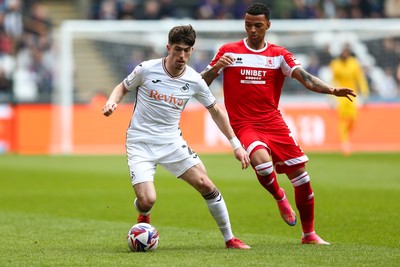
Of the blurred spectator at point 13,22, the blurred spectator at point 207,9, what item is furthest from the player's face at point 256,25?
the blurred spectator at point 207,9

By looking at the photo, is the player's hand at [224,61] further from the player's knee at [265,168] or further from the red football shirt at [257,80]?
the player's knee at [265,168]

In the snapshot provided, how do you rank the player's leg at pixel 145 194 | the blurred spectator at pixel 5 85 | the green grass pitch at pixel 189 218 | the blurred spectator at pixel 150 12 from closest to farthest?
the green grass pitch at pixel 189 218, the player's leg at pixel 145 194, the blurred spectator at pixel 5 85, the blurred spectator at pixel 150 12

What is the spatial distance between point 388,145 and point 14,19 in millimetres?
12439

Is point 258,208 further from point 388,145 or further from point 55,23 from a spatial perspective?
point 55,23

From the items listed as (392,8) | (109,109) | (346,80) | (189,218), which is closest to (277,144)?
(109,109)

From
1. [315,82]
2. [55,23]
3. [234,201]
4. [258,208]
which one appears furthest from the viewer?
[55,23]

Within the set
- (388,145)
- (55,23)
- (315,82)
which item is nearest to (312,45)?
(388,145)

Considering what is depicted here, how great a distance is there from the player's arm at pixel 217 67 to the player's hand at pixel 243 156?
1.14 meters

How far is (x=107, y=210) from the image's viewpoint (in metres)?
14.6

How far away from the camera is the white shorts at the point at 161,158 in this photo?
32.9ft

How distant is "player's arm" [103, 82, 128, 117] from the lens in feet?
31.2

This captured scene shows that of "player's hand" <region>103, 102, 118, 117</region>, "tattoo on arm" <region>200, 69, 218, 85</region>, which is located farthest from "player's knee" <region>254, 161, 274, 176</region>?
"player's hand" <region>103, 102, 118, 117</region>

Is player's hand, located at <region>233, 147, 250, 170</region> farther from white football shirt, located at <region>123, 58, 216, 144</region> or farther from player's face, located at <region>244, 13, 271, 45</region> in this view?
player's face, located at <region>244, 13, 271, 45</region>

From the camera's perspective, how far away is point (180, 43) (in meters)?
9.77
